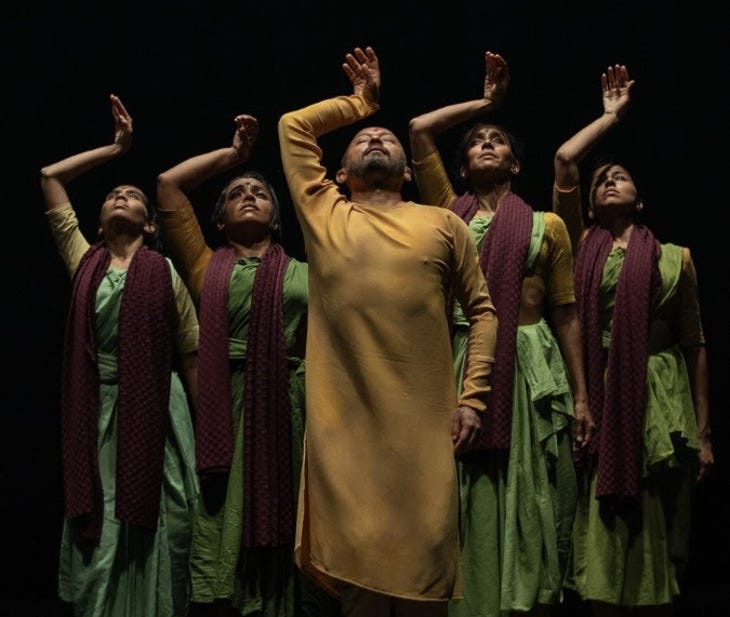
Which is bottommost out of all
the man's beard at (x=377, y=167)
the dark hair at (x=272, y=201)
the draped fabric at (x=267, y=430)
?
the draped fabric at (x=267, y=430)

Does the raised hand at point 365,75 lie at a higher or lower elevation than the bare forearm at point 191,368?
higher

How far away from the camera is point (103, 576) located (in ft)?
13.6

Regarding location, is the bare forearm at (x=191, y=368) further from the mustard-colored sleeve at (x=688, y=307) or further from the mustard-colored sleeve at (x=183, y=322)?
the mustard-colored sleeve at (x=688, y=307)

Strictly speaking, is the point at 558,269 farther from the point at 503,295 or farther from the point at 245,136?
the point at 245,136

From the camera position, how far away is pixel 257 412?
4.24m

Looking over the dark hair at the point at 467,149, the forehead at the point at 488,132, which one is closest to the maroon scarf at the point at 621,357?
the dark hair at the point at 467,149

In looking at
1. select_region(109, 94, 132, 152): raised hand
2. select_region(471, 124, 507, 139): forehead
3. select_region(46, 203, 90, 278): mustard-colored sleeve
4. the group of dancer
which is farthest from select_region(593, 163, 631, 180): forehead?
select_region(46, 203, 90, 278): mustard-colored sleeve

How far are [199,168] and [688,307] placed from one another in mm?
1545

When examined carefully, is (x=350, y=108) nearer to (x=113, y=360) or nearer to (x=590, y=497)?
(x=113, y=360)

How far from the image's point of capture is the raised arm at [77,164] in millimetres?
4555

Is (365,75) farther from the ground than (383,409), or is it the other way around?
(365,75)

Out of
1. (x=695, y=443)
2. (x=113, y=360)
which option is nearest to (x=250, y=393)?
(x=113, y=360)

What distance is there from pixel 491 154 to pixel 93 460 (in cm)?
144

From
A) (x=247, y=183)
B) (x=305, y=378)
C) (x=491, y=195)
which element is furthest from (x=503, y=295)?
(x=247, y=183)
